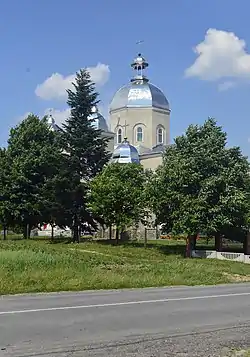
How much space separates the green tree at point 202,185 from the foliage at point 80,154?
12.2 metres

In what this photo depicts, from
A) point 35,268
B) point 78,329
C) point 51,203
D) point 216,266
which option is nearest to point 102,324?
point 78,329

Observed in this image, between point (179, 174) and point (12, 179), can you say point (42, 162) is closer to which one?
point (12, 179)

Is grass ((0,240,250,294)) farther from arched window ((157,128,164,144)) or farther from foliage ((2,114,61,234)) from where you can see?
arched window ((157,128,164,144))

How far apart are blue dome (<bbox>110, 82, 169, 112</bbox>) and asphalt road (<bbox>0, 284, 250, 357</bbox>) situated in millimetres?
54187

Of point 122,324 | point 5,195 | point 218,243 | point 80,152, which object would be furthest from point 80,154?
point 122,324

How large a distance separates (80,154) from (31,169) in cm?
439

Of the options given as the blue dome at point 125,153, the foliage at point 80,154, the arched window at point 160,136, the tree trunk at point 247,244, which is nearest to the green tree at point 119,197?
the foliage at point 80,154

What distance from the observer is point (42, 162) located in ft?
152


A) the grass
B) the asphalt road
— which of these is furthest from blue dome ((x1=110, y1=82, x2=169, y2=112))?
the asphalt road

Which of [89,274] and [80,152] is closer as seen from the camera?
[89,274]

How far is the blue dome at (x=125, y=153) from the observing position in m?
61.7

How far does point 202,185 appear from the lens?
3288 cm

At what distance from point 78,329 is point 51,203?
34714mm

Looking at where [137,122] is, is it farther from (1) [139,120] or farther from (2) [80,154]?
(2) [80,154]
